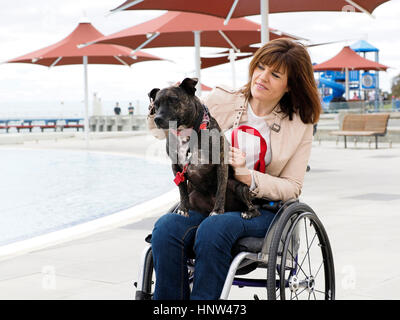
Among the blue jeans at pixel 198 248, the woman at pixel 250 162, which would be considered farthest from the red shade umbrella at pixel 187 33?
the blue jeans at pixel 198 248

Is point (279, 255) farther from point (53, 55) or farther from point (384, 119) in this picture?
point (53, 55)

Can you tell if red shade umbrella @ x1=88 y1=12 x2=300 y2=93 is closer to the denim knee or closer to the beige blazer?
the beige blazer

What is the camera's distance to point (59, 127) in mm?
37062

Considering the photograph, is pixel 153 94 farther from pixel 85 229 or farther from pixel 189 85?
pixel 85 229

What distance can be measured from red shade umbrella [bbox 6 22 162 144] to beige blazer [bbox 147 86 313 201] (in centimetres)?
1869

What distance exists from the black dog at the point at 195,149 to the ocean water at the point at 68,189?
164 inches

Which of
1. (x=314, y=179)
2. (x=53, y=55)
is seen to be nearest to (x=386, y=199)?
(x=314, y=179)

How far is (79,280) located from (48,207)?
490 cm

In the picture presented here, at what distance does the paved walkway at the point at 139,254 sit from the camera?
416cm

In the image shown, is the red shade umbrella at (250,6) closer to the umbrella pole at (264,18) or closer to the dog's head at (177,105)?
→ the umbrella pole at (264,18)

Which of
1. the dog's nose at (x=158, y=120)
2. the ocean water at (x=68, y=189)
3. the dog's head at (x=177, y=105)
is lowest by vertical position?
the ocean water at (x=68, y=189)

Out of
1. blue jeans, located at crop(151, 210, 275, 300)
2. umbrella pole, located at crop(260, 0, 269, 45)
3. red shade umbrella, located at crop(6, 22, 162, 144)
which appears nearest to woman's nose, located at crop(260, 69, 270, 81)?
blue jeans, located at crop(151, 210, 275, 300)

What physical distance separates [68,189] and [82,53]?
11.6m

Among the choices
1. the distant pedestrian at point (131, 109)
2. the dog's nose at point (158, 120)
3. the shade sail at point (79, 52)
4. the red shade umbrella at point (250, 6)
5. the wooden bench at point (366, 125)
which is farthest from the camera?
the distant pedestrian at point (131, 109)
